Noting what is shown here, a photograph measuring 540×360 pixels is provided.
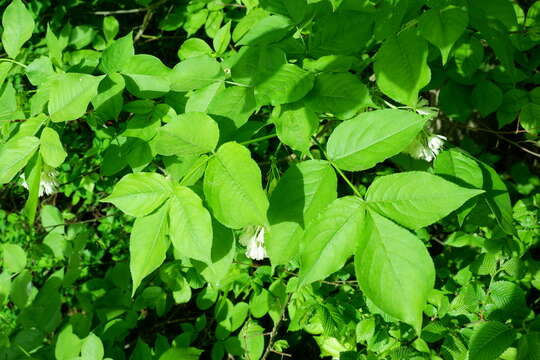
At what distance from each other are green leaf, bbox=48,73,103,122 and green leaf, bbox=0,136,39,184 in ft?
0.26

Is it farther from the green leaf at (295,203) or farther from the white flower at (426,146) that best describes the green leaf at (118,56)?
the white flower at (426,146)

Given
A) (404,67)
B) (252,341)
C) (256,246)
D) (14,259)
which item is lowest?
(252,341)

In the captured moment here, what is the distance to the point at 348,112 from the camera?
103 cm

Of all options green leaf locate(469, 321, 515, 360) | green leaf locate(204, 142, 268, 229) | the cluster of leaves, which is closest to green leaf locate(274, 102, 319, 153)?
the cluster of leaves

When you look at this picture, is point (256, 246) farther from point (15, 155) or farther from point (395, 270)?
point (15, 155)

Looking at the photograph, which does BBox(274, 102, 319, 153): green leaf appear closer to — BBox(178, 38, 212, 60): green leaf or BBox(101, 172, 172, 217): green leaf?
BBox(101, 172, 172, 217): green leaf

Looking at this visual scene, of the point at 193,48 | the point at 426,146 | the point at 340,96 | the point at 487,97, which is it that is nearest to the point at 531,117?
the point at 487,97

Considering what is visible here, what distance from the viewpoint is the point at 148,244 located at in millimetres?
898

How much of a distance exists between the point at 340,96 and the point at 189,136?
14.5 inches

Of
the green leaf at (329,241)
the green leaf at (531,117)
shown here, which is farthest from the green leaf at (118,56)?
the green leaf at (531,117)

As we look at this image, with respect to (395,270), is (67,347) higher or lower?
lower

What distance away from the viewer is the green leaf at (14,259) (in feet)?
6.33

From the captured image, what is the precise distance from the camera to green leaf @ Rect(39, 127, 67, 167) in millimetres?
1002

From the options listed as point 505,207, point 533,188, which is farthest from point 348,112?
point 533,188
